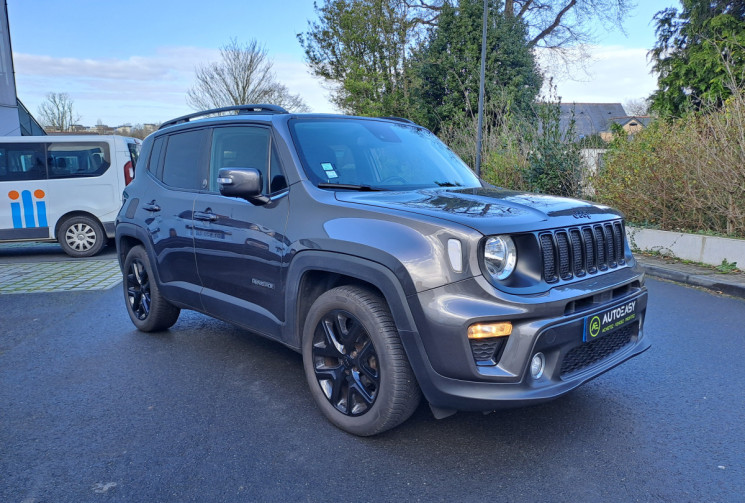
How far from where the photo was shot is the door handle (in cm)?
400

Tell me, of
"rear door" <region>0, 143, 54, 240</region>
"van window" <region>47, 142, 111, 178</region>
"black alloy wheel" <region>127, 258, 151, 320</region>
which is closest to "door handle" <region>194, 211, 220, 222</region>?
"black alloy wheel" <region>127, 258, 151, 320</region>

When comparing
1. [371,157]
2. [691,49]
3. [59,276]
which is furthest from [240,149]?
[691,49]

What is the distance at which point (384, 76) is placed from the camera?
28.5 metres

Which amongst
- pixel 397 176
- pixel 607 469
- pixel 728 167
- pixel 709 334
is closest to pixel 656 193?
pixel 728 167

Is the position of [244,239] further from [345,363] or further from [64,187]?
[64,187]

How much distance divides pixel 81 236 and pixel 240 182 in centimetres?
841

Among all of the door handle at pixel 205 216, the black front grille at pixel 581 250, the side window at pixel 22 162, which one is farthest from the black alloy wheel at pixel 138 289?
the side window at pixel 22 162

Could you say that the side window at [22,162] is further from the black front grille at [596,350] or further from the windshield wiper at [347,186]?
the black front grille at [596,350]

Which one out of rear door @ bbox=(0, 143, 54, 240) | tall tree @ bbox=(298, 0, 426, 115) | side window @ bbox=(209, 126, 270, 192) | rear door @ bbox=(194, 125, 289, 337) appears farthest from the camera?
tall tree @ bbox=(298, 0, 426, 115)

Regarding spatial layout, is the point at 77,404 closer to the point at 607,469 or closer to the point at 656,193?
the point at 607,469

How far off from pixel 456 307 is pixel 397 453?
3.01 ft

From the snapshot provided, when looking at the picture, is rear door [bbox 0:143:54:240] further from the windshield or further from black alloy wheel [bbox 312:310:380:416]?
black alloy wheel [bbox 312:310:380:416]

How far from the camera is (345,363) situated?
3.17 metres

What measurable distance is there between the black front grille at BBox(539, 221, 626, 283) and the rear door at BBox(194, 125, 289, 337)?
1500mm
